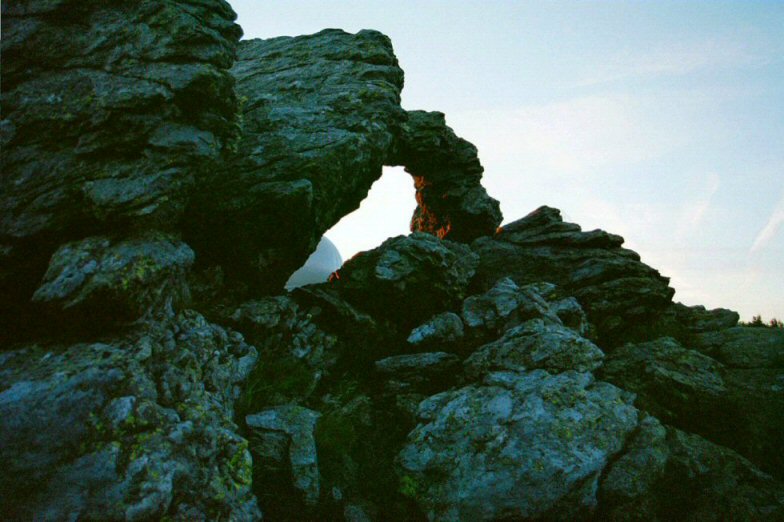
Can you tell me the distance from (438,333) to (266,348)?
678 cm

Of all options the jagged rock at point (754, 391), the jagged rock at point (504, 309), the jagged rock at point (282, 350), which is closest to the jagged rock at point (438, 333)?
the jagged rock at point (504, 309)

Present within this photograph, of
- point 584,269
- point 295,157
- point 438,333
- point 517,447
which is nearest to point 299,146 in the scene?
point 295,157

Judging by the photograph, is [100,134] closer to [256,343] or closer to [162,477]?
[256,343]

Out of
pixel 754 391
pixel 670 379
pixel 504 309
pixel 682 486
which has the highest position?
pixel 504 309

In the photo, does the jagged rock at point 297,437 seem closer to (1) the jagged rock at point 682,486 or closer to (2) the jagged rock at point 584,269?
(1) the jagged rock at point 682,486

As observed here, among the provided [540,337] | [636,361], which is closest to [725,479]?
[636,361]

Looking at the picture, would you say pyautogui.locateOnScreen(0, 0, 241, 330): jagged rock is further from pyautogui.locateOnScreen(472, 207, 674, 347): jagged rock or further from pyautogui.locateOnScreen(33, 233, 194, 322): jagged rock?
pyautogui.locateOnScreen(472, 207, 674, 347): jagged rock

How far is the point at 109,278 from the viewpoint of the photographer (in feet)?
29.8

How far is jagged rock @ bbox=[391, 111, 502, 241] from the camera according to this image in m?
26.5

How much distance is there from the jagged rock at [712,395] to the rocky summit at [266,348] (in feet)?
0.24

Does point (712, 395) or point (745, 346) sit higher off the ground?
point (745, 346)

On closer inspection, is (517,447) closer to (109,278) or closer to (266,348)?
(266,348)

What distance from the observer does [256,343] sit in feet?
46.2

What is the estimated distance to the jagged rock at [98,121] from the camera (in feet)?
32.1
